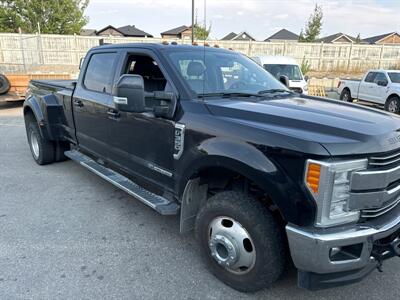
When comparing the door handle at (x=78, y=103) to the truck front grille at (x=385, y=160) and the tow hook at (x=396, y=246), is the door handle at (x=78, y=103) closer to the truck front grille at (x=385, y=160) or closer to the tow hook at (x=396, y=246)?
the truck front grille at (x=385, y=160)

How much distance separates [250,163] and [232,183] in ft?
1.99

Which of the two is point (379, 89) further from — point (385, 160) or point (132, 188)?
point (385, 160)

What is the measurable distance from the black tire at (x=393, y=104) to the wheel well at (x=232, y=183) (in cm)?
1223

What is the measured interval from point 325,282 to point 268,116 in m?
1.18

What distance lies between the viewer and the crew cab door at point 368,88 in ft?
46.3

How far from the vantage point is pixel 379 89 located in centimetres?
1364

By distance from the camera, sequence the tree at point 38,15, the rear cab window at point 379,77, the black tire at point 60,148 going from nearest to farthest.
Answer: the black tire at point 60,148
the rear cab window at point 379,77
the tree at point 38,15

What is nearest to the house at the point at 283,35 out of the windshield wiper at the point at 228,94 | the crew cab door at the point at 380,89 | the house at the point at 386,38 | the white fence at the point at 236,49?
the house at the point at 386,38

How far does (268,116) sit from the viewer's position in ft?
8.33

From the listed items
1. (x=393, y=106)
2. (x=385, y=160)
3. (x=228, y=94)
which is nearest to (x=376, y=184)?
(x=385, y=160)

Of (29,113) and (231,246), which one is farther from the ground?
(29,113)

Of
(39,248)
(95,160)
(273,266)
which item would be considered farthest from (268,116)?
(95,160)

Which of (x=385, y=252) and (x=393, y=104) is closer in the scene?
(x=385, y=252)

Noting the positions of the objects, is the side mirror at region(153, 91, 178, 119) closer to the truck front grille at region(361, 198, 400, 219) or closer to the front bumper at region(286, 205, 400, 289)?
the front bumper at region(286, 205, 400, 289)
